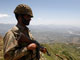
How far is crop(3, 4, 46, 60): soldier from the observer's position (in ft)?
10.4

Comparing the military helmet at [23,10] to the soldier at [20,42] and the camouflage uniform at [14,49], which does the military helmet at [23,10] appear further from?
the camouflage uniform at [14,49]

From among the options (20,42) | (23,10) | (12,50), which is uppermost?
(23,10)

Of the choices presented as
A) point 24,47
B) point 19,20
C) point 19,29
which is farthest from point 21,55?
point 19,20

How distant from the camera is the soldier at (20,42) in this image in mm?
3156

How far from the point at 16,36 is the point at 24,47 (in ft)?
1.34

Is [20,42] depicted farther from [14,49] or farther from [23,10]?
[23,10]

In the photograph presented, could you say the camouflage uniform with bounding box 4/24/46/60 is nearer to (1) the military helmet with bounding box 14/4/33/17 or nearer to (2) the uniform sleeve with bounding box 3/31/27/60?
(2) the uniform sleeve with bounding box 3/31/27/60

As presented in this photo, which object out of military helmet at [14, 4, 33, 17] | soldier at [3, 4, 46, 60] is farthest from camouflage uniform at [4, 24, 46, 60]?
military helmet at [14, 4, 33, 17]

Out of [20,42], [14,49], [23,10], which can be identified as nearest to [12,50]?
[14,49]

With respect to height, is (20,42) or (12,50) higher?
(20,42)

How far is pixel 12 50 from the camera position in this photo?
3172mm

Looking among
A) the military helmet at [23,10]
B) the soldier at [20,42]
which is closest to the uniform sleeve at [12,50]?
the soldier at [20,42]

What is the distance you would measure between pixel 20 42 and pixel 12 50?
361 millimetres

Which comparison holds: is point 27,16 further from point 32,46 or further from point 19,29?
point 32,46
